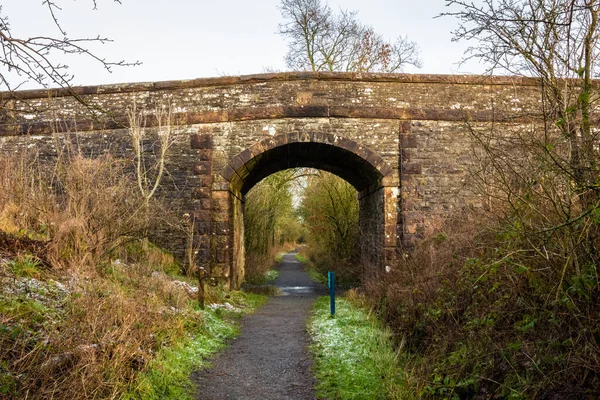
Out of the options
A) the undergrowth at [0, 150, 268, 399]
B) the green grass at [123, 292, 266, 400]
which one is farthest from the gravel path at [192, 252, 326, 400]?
the undergrowth at [0, 150, 268, 399]

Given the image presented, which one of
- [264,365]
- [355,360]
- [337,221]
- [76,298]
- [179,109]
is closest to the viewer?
[76,298]

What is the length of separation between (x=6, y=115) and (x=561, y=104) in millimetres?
12200

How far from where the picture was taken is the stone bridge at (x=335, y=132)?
33.0 ft

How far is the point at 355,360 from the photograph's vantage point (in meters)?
4.98

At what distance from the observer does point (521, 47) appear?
3.78m

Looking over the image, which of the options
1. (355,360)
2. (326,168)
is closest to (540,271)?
(355,360)

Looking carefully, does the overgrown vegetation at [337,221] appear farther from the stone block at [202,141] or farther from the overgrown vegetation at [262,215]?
the stone block at [202,141]

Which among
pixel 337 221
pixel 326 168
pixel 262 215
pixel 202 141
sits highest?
pixel 202 141

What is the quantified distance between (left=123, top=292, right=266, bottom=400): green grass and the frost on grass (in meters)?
1.32

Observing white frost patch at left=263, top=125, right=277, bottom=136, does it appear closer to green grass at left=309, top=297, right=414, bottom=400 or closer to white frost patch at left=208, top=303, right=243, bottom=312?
white frost patch at left=208, top=303, right=243, bottom=312

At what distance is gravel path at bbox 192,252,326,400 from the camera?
4.35 metres

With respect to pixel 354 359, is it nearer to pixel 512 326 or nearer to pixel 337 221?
pixel 512 326

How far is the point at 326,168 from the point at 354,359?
795cm

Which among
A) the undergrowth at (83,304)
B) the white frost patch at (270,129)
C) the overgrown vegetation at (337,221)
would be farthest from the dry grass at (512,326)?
the overgrown vegetation at (337,221)
